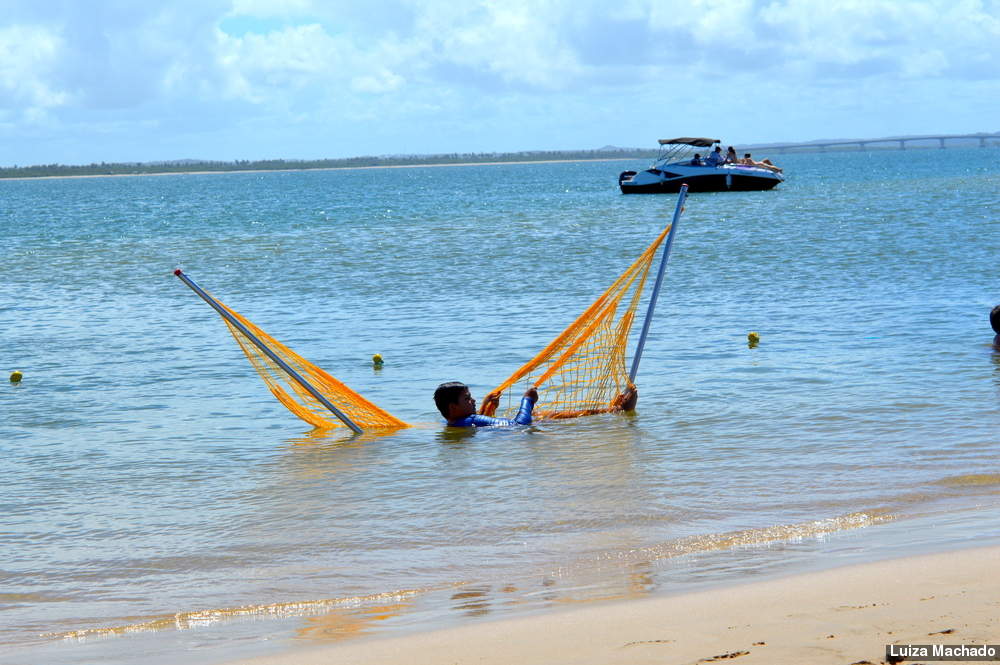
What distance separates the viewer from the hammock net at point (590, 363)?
425 inches

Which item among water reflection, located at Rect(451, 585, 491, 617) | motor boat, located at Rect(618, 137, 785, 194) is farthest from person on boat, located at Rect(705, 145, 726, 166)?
water reflection, located at Rect(451, 585, 491, 617)

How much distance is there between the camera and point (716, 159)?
5866 centimetres

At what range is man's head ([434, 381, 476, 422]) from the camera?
10281mm

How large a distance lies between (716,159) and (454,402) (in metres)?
50.4

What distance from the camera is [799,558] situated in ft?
20.5

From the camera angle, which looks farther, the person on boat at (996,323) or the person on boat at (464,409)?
the person on boat at (996,323)

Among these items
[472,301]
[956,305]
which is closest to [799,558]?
[956,305]

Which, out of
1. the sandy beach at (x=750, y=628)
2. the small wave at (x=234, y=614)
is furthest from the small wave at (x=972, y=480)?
the small wave at (x=234, y=614)

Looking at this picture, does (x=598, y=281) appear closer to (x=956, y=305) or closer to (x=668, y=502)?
(x=956, y=305)

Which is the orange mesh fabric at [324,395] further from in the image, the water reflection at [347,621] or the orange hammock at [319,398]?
the water reflection at [347,621]

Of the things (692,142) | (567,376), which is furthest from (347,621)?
(692,142)

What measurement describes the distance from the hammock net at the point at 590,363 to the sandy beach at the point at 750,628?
5.30 m

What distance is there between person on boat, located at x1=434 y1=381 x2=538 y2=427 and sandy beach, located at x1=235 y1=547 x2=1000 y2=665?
491cm

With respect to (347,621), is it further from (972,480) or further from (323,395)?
(323,395)
